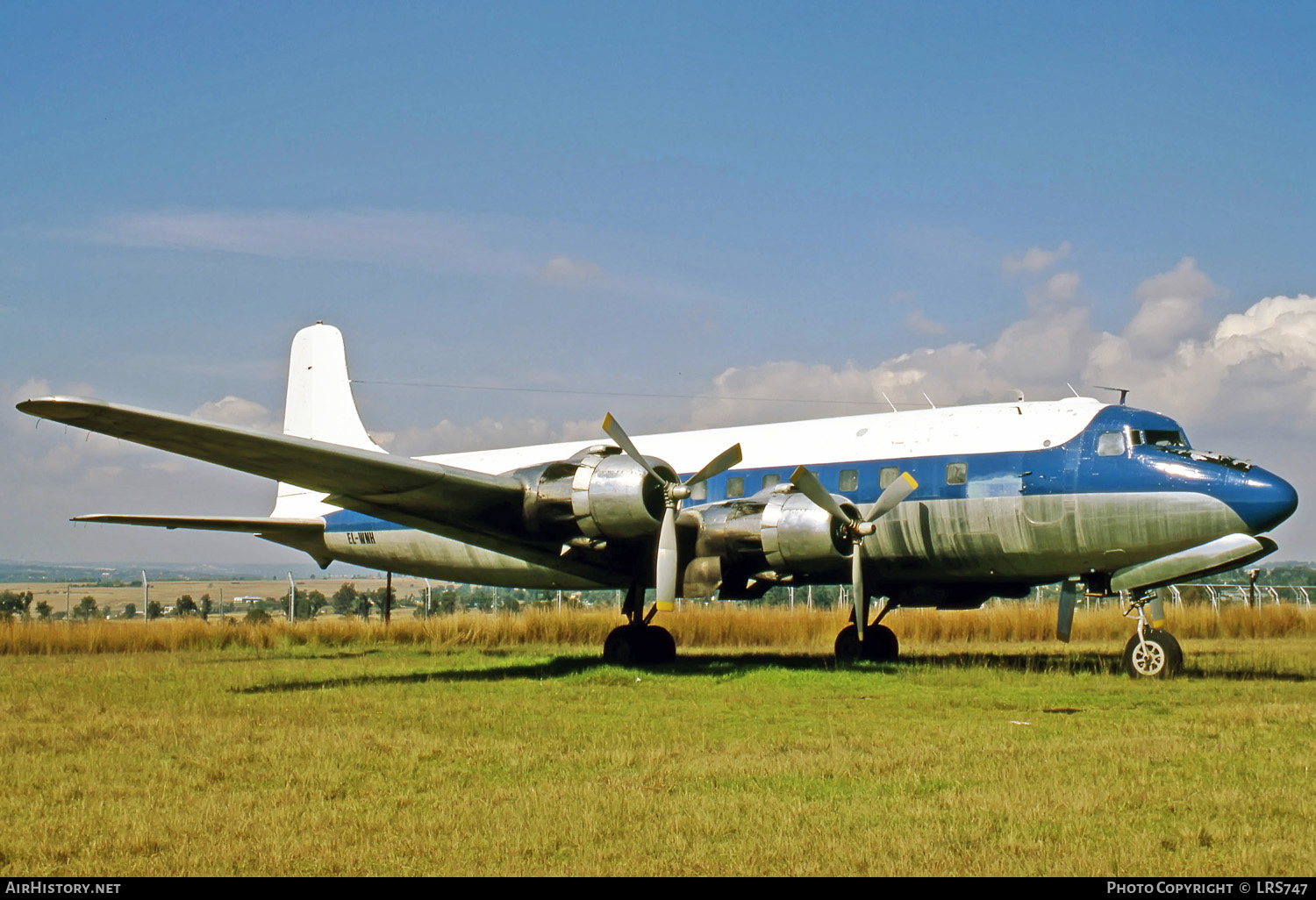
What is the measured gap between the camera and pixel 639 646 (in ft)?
50.9

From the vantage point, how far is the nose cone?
42.0 ft

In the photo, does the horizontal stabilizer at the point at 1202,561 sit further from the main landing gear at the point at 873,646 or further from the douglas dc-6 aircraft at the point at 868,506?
the main landing gear at the point at 873,646

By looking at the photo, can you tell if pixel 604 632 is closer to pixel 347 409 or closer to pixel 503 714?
pixel 347 409

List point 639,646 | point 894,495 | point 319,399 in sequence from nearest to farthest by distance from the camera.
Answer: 1. point 894,495
2. point 639,646
3. point 319,399

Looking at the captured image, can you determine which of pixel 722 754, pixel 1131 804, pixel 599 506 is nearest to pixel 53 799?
pixel 722 754

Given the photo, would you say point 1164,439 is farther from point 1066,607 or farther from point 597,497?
point 597,497

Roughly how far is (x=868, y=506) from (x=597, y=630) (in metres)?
10.4

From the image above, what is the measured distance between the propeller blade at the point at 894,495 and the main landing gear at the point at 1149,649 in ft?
10.3

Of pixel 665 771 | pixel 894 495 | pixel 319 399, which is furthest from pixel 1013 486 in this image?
pixel 319 399

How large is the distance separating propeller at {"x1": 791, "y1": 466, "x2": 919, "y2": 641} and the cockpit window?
300 centimetres

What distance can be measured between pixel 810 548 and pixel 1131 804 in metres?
7.54

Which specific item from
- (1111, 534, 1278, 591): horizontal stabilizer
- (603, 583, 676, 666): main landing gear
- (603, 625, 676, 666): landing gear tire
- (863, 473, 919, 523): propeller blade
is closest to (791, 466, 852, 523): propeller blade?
(863, 473, 919, 523): propeller blade

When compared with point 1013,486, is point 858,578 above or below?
below

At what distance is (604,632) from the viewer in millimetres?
23984
